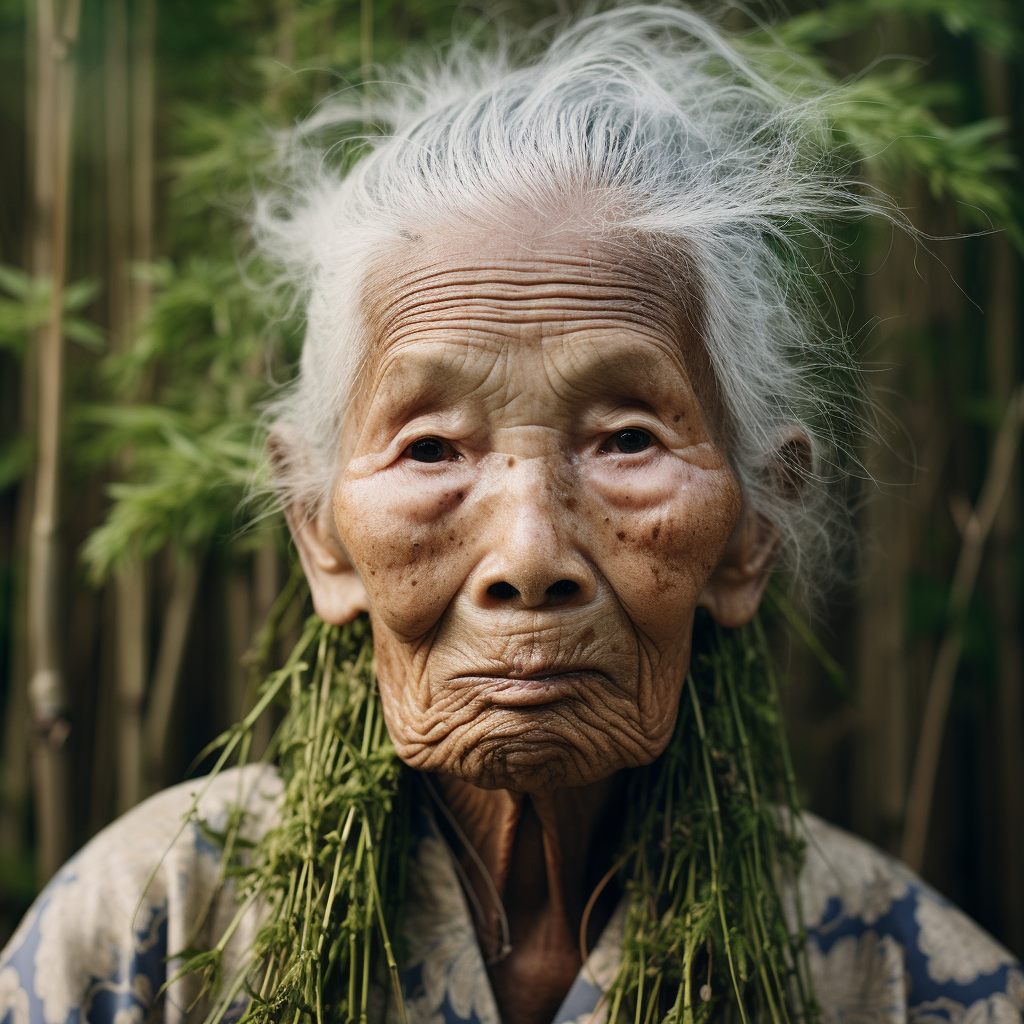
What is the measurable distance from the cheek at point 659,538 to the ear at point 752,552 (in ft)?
0.42

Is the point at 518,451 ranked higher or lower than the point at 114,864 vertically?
higher

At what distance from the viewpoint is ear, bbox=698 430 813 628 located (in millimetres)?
1195

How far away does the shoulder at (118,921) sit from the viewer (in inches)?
44.9

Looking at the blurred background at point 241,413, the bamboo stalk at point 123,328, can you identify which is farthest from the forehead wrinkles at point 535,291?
the bamboo stalk at point 123,328

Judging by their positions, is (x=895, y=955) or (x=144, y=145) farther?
(x=144, y=145)

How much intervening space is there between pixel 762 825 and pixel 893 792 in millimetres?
908

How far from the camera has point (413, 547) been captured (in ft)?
3.40

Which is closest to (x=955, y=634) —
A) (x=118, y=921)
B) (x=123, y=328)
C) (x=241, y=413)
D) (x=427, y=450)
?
(x=427, y=450)

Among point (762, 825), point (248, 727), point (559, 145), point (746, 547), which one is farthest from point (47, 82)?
point (762, 825)

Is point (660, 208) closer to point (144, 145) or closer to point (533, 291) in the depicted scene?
point (533, 291)

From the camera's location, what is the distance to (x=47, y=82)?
1.67 m

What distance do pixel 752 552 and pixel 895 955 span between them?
0.67 m

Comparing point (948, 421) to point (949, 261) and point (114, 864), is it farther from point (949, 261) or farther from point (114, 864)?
point (114, 864)

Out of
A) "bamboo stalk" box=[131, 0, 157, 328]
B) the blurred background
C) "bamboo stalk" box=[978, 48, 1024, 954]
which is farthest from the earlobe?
"bamboo stalk" box=[978, 48, 1024, 954]
